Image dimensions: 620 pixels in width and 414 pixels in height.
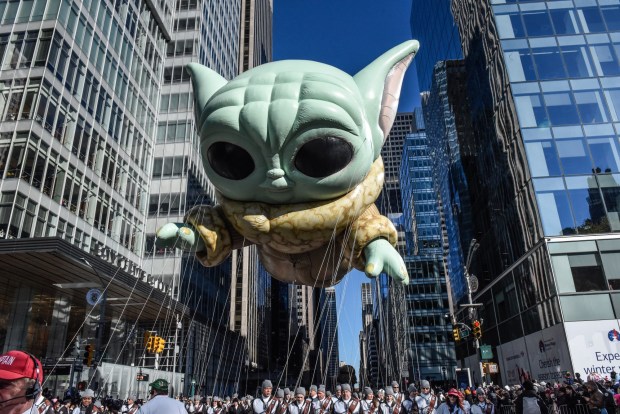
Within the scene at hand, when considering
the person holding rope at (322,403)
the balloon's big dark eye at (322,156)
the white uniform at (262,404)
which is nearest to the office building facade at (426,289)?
the person holding rope at (322,403)

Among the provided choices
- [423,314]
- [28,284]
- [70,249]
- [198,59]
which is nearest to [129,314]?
[28,284]

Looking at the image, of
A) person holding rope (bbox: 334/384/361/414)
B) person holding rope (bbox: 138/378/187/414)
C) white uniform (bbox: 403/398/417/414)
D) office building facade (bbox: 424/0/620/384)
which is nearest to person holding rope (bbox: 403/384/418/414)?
white uniform (bbox: 403/398/417/414)

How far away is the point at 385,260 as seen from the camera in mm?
5371

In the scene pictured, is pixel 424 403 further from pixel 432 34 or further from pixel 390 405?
pixel 432 34

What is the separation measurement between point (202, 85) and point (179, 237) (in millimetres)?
1890

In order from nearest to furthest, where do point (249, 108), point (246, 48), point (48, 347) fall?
1. point (249, 108)
2. point (48, 347)
3. point (246, 48)

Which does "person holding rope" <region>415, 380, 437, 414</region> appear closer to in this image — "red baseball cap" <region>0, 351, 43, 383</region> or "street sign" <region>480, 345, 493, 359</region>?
"red baseball cap" <region>0, 351, 43, 383</region>

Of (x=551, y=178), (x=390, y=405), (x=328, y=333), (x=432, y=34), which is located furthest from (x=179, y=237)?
(x=328, y=333)

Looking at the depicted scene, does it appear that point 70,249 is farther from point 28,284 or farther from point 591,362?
point 591,362

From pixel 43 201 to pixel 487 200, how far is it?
88.7 feet

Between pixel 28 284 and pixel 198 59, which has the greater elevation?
pixel 198 59

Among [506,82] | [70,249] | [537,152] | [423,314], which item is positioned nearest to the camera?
[70,249]

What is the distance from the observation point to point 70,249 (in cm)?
1742

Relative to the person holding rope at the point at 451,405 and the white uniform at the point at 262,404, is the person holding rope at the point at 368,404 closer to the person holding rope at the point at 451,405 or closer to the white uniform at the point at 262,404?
the white uniform at the point at 262,404
